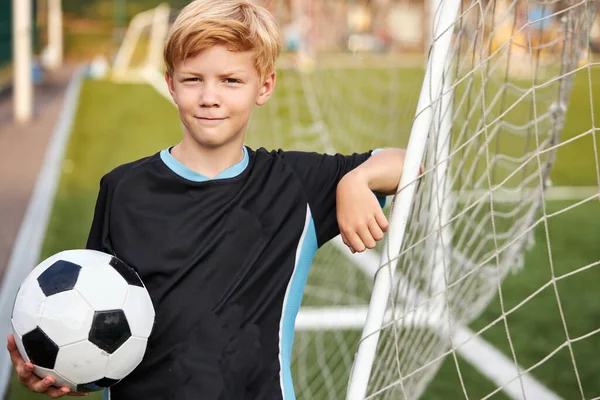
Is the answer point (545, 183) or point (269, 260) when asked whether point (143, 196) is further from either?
point (545, 183)

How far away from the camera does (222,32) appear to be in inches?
80.2

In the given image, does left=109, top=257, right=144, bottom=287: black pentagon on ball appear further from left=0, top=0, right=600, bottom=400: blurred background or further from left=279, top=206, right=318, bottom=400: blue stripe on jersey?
left=0, top=0, right=600, bottom=400: blurred background

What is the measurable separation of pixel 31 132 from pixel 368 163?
A: 11.2 meters

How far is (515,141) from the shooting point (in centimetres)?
850

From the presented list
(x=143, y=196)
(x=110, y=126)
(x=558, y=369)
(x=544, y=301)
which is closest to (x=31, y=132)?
(x=110, y=126)

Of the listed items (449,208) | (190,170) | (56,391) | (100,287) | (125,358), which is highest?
(190,170)

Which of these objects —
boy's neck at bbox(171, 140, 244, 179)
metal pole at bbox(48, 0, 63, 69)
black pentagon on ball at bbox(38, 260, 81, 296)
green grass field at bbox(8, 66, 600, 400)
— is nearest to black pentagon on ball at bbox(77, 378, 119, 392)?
black pentagon on ball at bbox(38, 260, 81, 296)

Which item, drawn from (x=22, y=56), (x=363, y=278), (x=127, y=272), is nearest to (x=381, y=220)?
(x=127, y=272)

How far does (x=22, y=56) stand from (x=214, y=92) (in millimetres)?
11674

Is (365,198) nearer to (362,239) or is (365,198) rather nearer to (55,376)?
(362,239)

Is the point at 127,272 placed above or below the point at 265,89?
Answer: below

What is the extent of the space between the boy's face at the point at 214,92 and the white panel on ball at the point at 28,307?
50 cm

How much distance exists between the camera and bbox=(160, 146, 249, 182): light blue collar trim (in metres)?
2.12

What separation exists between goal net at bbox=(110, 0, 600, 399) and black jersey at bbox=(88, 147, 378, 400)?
0.21 m
